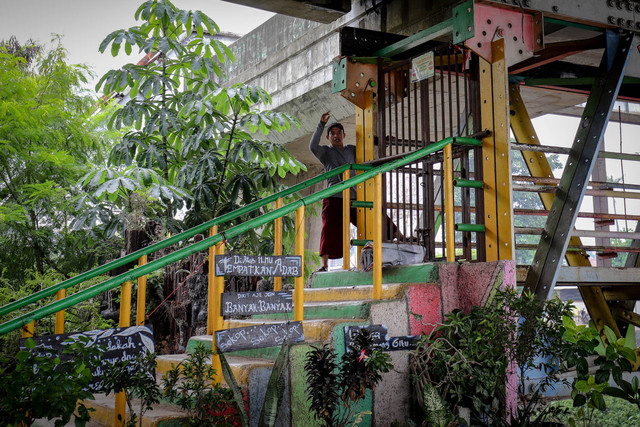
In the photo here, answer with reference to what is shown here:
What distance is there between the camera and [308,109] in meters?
9.48

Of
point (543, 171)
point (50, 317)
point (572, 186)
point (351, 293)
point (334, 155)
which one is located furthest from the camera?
A: point (543, 171)

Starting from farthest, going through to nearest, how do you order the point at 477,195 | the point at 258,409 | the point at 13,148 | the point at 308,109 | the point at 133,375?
the point at 308,109 < the point at 13,148 < the point at 477,195 < the point at 258,409 < the point at 133,375

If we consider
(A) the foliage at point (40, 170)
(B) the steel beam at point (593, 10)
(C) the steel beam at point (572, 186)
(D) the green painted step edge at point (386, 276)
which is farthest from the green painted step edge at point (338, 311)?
(A) the foliage at point (40, 170)

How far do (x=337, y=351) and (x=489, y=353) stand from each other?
1032 millimetres

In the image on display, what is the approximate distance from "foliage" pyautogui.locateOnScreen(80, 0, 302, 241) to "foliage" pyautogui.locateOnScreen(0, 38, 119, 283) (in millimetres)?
654

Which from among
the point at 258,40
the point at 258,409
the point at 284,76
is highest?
the point at 258,40

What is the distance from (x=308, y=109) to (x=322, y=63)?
82cm

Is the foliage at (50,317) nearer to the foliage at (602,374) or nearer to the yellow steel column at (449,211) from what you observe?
the yellow steel column at (449,211)

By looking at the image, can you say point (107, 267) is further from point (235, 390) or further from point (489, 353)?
point (489, 353)

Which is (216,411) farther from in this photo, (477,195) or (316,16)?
(316,16)

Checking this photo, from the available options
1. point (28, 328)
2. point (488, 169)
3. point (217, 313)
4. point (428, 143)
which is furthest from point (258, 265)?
point (428, 143)

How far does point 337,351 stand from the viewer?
445 centimetres

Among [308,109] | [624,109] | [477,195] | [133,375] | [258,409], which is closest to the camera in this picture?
[133,375]

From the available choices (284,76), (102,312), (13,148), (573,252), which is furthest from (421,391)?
(284,76)
